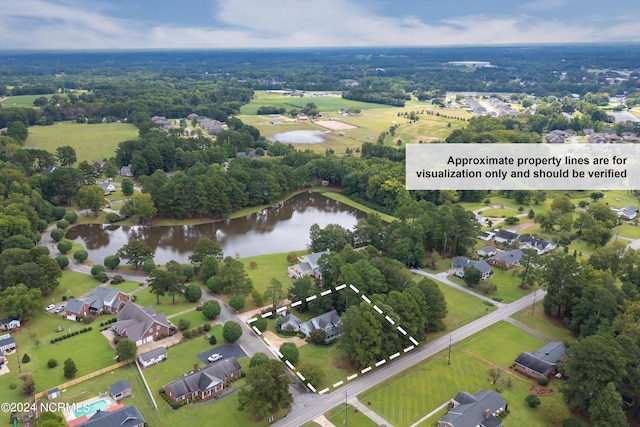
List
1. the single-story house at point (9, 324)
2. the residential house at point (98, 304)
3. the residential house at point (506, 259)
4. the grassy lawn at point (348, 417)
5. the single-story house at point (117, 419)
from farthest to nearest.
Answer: the residential house at point (506, 259) < the residential house at point (98, 304) < the single-story house at point (9, 324) < the grassy lawn at point (348, 417) < the single-story house at point (117, 419)

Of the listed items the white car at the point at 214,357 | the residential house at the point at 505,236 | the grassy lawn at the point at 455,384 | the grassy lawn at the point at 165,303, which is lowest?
the grassy lawn at the point at 455,384

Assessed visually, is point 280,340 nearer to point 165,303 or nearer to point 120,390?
point 120,390

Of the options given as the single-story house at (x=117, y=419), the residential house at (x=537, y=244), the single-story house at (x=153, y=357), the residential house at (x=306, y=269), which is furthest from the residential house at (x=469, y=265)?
the single-story house at (x=117, y=419)

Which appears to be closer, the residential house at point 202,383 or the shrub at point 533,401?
the shrub at point 533,401

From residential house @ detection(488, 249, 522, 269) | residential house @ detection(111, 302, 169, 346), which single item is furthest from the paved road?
residential house @ detection(111, 302, 169, 346)

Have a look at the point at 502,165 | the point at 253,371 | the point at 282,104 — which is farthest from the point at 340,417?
the point at 282,104

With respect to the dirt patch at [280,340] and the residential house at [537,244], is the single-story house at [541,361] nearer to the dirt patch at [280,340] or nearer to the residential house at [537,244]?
the dirt patch at [280,340]

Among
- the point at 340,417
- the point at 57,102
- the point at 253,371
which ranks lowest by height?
the point at 340,417

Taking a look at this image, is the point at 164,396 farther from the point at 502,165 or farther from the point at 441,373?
the point at 502,165
